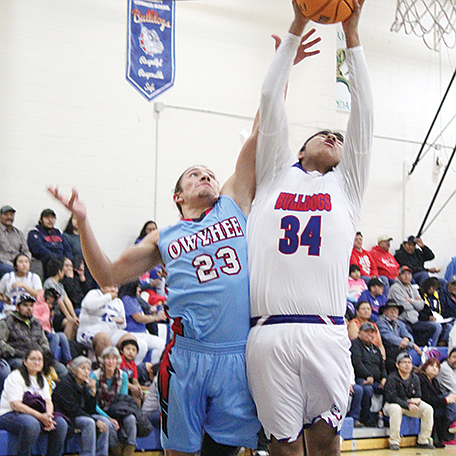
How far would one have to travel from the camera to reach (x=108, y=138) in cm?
1225

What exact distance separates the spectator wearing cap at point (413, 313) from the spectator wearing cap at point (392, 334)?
46 centimetres

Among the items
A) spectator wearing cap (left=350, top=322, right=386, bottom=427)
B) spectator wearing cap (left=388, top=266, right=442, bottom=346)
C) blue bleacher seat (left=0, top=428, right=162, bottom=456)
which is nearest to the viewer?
blue bleacher seat (left=0, top=428, right=162, bottom=456)

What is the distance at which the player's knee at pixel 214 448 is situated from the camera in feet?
11.4

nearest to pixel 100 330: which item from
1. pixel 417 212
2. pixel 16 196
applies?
pixel 16 196

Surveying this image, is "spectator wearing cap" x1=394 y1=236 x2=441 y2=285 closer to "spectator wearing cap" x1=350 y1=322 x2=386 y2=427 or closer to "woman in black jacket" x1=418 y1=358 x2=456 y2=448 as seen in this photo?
"woman in black jacket" x1=418 y1=358 x2=456 y2=448

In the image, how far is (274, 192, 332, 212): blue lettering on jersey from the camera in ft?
11.2

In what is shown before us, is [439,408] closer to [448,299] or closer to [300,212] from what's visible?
[448,299]

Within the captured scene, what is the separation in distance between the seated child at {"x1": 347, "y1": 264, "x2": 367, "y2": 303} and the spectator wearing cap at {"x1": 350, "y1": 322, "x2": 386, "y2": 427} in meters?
1.63

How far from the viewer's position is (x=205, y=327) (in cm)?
343

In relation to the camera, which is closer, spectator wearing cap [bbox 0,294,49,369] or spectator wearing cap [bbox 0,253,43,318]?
spectator wearing cap [bbox 0,294,49,369]

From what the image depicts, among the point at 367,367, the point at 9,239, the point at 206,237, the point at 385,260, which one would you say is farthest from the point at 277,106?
the point at 385,260

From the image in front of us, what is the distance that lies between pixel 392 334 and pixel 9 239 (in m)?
6.39

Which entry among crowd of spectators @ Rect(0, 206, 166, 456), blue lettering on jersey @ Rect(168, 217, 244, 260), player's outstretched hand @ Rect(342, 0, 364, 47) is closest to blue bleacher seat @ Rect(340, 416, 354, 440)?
crowd of spectators @ Rect(0, 206, 166, 456)

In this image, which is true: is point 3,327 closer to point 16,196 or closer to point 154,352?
point 154,352
